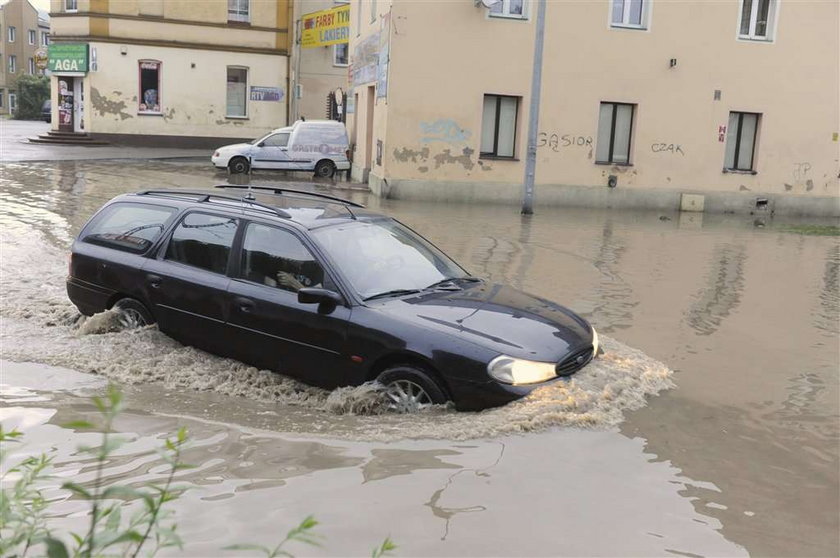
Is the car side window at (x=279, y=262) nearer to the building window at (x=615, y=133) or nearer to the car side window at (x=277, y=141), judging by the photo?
the building window at (x=615, y=133)

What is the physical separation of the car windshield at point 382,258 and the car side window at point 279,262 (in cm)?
16

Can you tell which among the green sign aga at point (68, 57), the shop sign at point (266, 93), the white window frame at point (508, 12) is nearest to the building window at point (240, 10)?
the shop sign at point (266, 93)

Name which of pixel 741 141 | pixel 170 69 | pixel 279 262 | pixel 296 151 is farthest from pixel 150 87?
pixel 279 262

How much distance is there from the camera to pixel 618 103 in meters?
21.9

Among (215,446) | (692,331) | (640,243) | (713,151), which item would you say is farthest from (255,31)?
(215,446)

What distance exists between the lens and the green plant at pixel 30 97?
63.2 meters

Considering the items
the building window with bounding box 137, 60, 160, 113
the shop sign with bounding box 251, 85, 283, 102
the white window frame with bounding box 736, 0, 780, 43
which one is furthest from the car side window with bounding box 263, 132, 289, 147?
the white window frame with bounding box 736, 0, 780, 43

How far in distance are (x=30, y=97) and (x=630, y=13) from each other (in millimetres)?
55182

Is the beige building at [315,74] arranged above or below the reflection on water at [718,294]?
above

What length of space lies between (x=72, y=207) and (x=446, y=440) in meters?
13.1

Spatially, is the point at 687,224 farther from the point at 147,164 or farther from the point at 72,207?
the point at 147,164

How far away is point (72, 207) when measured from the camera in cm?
1598

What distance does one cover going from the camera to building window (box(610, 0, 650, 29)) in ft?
70.3

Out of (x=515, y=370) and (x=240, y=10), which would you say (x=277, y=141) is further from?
(x=515, y=370)
